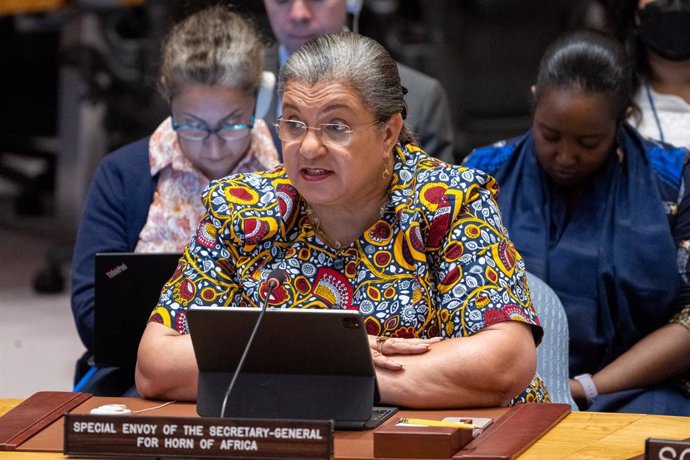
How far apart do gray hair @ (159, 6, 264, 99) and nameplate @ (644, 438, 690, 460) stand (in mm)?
1788

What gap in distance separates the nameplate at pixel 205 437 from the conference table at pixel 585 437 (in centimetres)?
10

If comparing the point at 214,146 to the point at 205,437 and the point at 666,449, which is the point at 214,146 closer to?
the point at 205,437

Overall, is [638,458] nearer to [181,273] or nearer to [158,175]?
[181,273]

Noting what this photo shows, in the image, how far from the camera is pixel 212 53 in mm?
3559

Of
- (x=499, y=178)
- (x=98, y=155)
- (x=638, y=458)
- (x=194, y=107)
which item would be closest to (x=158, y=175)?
(x=194, y=107)

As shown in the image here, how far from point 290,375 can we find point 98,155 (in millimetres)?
4395

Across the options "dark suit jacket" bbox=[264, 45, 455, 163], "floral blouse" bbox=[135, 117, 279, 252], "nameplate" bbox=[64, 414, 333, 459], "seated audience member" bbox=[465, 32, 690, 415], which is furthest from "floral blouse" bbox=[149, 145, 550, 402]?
"dark suit jacket" bbox=[264, 45, 455, 163]

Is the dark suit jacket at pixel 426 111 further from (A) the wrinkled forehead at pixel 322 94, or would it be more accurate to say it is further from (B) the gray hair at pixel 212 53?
(A) the wrinkled forehead at pixel 322 94

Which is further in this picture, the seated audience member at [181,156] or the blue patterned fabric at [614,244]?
the seated audience member at [181,156]

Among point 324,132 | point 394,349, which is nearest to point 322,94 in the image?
point 324,132

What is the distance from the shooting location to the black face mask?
12.5 ft

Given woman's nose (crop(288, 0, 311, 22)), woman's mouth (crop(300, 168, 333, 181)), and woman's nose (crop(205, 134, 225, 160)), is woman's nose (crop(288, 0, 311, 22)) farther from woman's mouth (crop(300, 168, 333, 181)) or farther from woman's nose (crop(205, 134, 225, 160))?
woman's mouth (crop(300, 168, 333, 181))

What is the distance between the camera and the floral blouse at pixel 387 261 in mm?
2652

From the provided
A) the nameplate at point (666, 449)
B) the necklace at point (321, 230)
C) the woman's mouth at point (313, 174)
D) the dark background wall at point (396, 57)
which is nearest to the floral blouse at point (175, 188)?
the necklace at point (321, 230)
